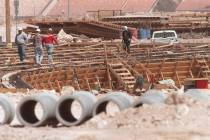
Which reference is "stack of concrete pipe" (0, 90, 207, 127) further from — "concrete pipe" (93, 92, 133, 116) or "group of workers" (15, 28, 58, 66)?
"group of workers" (15, 28, 58, 66)

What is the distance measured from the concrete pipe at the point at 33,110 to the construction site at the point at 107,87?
0.02 metres

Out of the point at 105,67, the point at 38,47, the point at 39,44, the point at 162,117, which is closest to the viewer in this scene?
the point at 162,117

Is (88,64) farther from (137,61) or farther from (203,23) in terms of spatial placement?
Result: (203,23)

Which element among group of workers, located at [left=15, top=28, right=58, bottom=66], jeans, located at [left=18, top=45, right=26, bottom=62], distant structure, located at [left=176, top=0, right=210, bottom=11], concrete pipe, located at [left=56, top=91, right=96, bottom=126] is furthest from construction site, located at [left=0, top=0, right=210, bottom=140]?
distant structure, located at [left=176, top=0, right=210, bottom=11]

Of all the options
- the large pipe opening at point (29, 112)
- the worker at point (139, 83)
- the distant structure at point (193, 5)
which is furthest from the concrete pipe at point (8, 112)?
the distant structure at point (193, 5)

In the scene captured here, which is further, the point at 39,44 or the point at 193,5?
the point at 193,5

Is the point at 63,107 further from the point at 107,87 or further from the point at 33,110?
the point at 107,87

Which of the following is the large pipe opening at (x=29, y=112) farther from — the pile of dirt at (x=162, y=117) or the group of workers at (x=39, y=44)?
the group of workers at (x=39, y=44)

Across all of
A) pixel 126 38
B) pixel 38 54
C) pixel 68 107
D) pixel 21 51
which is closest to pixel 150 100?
pixel 68 107

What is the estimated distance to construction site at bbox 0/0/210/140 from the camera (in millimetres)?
10922

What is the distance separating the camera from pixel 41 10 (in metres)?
108

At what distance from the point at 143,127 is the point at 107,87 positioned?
14.1 metres

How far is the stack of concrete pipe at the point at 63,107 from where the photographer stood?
39.5 feet

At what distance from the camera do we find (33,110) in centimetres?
1282
